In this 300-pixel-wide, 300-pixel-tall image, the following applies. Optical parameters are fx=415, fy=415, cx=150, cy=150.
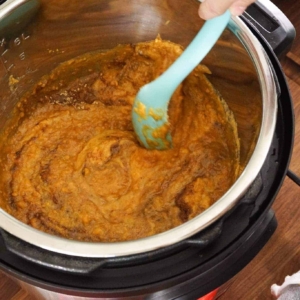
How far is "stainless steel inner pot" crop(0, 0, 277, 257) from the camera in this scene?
31.5 inches

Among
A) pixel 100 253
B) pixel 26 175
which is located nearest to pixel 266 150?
pixel 100 253

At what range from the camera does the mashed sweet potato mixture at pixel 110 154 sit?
0.94 meters

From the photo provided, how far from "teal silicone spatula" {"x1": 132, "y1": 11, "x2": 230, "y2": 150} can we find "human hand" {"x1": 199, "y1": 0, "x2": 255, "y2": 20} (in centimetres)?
8

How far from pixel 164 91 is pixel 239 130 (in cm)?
22

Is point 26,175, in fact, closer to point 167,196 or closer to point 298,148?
point 167,196

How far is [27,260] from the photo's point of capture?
654mm

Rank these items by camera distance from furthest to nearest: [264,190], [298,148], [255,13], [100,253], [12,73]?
[298,148] → [12,73] → [255,13] → [264,190] → [100,253]

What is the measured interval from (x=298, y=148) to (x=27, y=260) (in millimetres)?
920

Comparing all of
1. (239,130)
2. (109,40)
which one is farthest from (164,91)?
(109,40)

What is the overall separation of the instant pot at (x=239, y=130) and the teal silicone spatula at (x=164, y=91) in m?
0.08

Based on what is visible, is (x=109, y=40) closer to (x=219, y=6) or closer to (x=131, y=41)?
(x=131, y=41)

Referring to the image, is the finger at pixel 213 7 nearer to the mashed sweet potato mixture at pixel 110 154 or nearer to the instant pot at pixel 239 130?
the instant pot at pixel 239 130

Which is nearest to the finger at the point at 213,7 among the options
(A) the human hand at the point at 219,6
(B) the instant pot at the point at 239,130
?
(A) the human hand at the point at 219,6

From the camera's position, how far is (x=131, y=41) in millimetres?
1127
